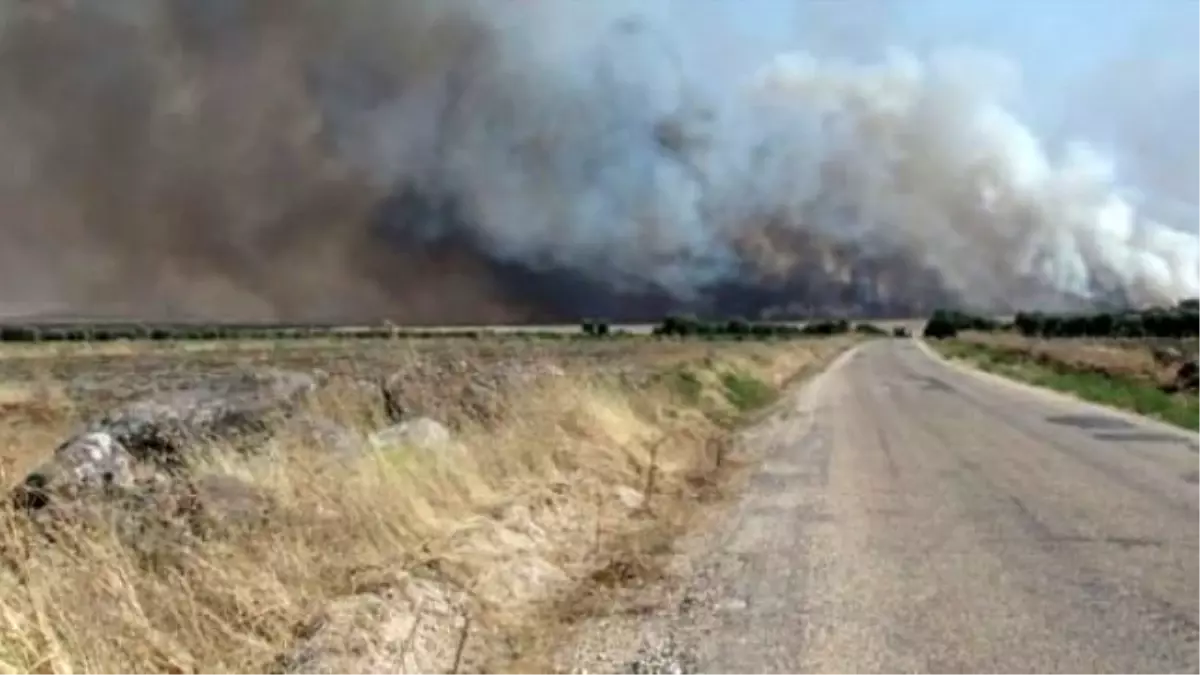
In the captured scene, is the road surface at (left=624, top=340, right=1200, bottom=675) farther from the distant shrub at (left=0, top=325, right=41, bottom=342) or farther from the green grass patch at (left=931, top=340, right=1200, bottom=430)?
the distant shrub at (left=0, top=325, right=41, bottom=342)

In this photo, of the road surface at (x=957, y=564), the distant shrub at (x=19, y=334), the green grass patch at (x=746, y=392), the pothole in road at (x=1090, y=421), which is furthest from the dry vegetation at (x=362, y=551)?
the distant shrub at (x=19, y=334)

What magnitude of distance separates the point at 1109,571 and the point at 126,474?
8.18 m

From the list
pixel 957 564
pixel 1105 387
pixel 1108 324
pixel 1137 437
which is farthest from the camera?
pixel 1108 324

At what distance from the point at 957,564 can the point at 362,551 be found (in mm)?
5146

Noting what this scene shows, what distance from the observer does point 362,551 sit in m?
9.93

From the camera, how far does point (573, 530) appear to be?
1349 centimetres

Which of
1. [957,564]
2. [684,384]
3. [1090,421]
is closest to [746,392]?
[684,384]

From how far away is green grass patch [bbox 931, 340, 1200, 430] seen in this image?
34781 mm

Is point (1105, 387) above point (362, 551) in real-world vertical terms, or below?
below

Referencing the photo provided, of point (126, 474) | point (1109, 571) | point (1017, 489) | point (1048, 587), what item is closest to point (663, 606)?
point (1048, 587)

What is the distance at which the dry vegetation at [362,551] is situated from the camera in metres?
6.56

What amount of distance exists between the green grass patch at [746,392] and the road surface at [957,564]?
15949mm

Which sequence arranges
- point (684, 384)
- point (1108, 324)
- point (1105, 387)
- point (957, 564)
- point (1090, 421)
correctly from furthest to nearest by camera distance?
point (1108, 324) < point (1105, 387) < point (684, 384) < point (1090, 421) < point (957, 564)

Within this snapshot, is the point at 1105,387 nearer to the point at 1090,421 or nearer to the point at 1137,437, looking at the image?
the point at 1090,421
